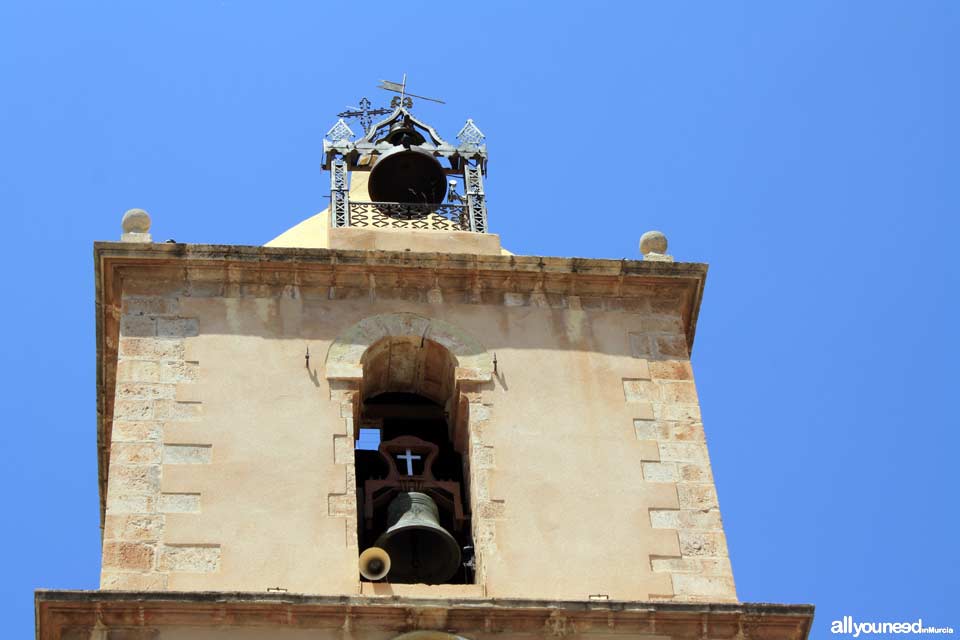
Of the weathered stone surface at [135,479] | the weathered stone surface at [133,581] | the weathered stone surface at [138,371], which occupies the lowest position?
the weathered stone surface at [133,581]

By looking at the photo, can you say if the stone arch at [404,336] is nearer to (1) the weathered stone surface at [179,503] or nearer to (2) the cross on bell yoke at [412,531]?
(2) the cross on bell yoke at [412,531]

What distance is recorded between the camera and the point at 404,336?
54.9 ft

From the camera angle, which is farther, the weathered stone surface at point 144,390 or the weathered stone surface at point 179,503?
the weathered stone surface at point 144,390

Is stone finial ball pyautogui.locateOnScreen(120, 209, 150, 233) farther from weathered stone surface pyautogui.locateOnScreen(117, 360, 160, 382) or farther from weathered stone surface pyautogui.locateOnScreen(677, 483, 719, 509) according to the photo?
weathered stone surface pyautogui.locateOnScreen(677, 483, 719, 509)

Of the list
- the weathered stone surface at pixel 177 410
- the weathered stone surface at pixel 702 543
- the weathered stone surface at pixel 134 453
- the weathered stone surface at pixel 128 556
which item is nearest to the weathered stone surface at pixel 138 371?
the weathered stone surface at pixel 177 410

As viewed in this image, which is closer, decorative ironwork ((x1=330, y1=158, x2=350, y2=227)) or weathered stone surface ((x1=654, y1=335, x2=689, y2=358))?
weathered stone surface ((x1=654, y1=335, x2=689, y2=358))

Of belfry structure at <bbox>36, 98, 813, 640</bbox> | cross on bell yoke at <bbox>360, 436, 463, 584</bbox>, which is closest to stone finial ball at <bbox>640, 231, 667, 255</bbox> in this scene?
belfry structure at <bbox>36, 98, 813, 640</bbox>

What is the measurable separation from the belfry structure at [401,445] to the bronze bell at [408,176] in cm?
49

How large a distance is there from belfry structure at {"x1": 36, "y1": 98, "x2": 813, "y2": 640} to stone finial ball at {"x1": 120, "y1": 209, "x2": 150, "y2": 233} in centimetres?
2

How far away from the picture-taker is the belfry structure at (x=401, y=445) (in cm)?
1423

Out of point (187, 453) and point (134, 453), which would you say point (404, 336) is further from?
point (134, 453)

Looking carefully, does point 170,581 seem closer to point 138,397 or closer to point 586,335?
point 138,397

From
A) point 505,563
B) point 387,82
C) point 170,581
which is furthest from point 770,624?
point 387,82

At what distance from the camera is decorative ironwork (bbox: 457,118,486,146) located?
19.4 m
